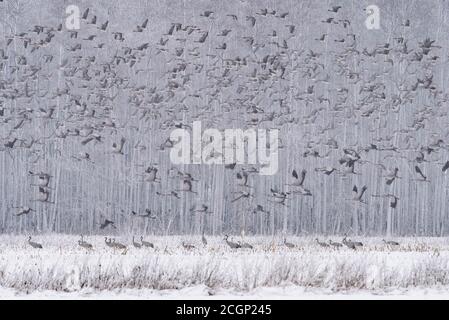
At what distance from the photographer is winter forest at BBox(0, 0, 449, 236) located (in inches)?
947

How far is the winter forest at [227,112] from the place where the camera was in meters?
24.1

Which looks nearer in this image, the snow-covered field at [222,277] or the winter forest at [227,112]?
the snow-covered field at [222,277]

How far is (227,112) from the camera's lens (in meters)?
24.8

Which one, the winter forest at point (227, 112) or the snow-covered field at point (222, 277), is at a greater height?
the winter forest at point (227, 112)

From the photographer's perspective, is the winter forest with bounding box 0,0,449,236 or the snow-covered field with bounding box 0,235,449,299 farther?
the winter forest with bounding box 0,0,449,236

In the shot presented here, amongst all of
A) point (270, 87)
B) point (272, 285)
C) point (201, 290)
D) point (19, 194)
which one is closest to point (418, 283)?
point (272, 285)

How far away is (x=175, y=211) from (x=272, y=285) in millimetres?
12920

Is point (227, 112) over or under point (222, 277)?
over

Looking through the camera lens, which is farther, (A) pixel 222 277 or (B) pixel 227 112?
(B) pixel 227 112

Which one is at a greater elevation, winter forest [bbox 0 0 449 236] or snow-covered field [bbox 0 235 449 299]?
winter forest [bbox 0 0 449 236]

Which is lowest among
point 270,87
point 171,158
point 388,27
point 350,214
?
point 350,214

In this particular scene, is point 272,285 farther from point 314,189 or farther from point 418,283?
point 314,189

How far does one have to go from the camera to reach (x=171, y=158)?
81.2 feet

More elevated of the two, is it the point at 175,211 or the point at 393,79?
the point at 393,79
